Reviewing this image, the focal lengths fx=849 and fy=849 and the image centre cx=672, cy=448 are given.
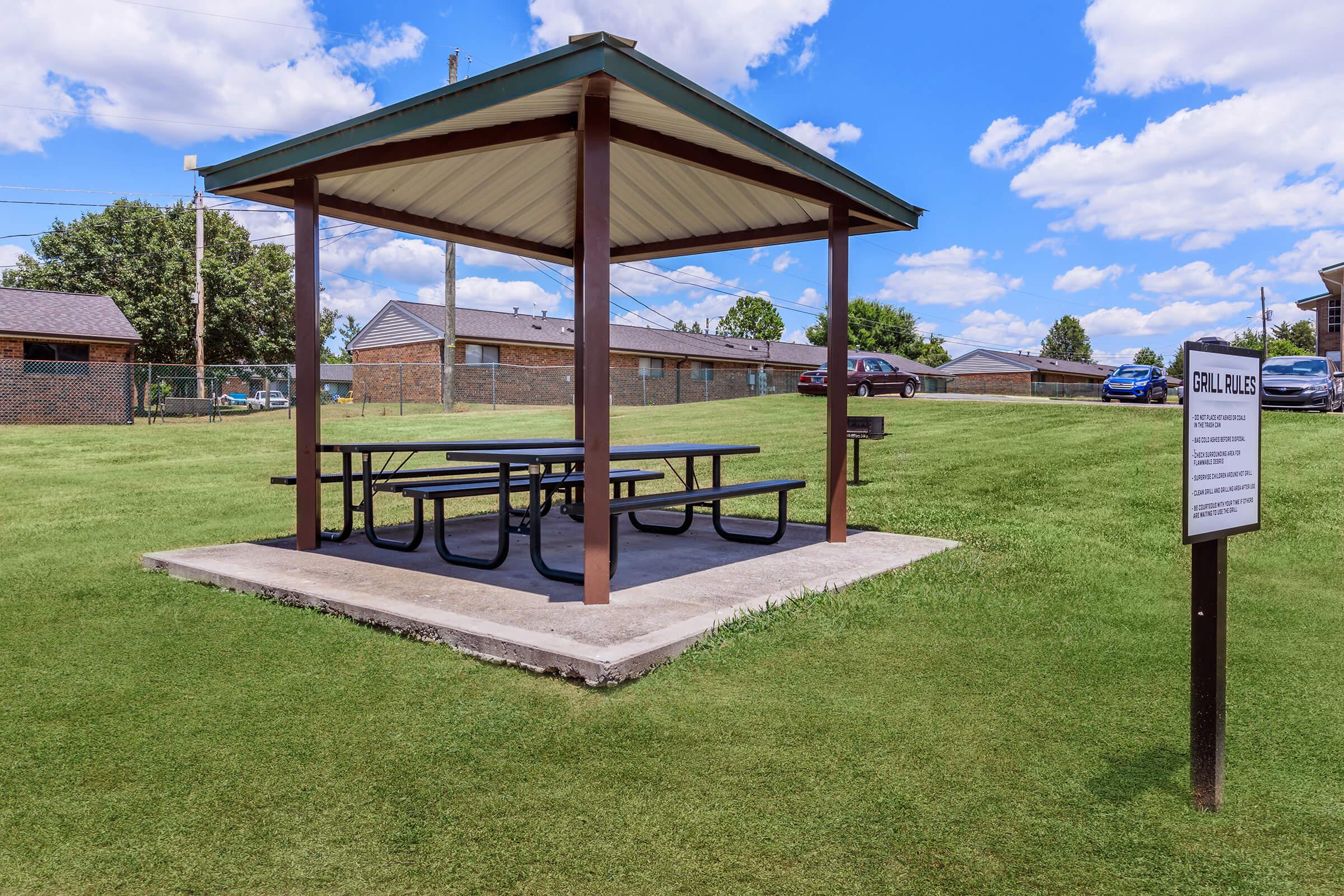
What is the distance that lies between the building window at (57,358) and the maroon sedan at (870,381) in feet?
78.9

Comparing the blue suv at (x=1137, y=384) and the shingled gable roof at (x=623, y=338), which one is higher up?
A: the shingled gable roof at (x=623, y=338)

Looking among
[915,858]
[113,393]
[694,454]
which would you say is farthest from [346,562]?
[113,393]

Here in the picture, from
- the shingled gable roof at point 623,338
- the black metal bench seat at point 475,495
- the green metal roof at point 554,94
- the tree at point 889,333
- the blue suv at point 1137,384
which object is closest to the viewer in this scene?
the green metal roof at point 554,94

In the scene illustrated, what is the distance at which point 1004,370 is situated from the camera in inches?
2805

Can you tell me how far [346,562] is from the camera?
21.7ft

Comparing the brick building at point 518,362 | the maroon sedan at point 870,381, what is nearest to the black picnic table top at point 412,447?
the brick building at point 518,362

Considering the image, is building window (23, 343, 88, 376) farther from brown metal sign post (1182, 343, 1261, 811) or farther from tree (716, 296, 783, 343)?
tree (716, 296, 783, 343)

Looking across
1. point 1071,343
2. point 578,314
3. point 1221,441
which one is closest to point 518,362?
point 578,314

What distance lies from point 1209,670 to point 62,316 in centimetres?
3485

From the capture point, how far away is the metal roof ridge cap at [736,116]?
15.4ft

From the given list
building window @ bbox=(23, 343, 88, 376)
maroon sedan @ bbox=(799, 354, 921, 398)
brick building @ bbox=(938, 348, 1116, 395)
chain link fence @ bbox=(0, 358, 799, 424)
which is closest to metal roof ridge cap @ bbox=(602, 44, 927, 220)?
chain link fence @ bbox=(0, 358, 799, 424)

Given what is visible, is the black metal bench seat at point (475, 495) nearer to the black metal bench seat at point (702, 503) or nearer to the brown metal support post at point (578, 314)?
the black metal bench seat at point (702, 503)

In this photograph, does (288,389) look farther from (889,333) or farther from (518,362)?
(889,333)

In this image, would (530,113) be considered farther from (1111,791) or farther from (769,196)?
(1111,791)
